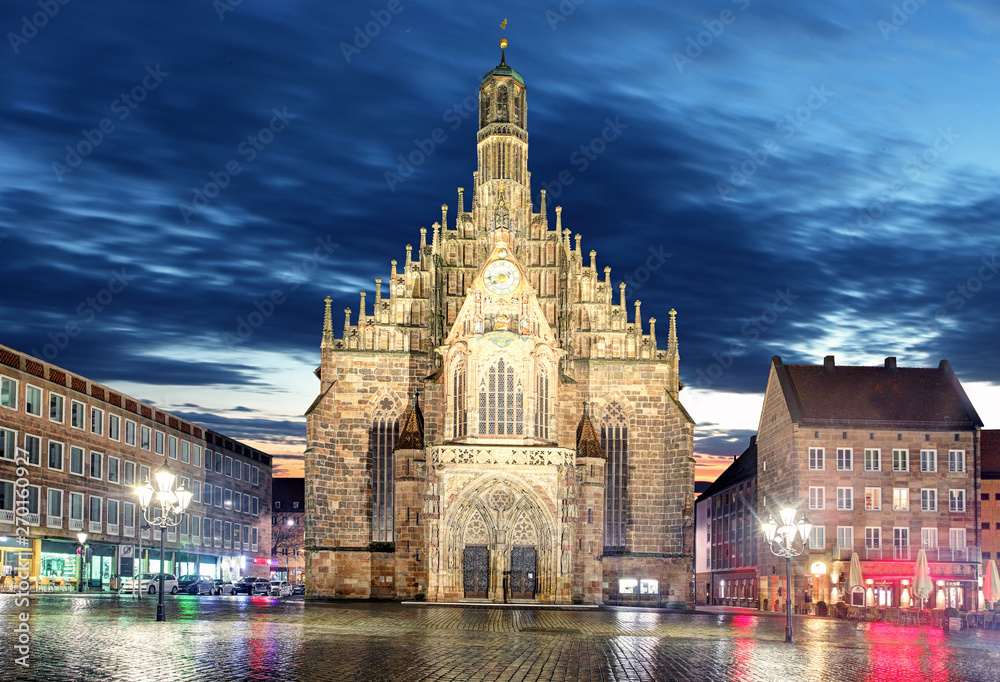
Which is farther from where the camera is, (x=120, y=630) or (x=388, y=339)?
(x=388, y=339)

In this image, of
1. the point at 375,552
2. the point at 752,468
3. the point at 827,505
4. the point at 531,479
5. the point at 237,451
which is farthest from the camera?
the point at 237,451

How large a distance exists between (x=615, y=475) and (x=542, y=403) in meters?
7.93

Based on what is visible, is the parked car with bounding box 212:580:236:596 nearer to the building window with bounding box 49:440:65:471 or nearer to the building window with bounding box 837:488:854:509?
the building window with bounding box 49:440:65:471

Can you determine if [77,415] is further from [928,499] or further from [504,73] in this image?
[928,499]

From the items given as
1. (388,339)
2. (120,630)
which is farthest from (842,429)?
(120,630)

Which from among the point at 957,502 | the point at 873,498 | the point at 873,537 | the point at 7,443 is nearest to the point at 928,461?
the point at 957,502

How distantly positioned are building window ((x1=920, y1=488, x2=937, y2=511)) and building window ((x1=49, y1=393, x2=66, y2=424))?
53.4 metres

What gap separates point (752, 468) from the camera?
8938 cm

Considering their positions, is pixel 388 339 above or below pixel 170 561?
above

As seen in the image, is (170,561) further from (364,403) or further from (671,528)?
(671,528)

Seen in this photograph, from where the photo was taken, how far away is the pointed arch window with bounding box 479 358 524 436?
62562 mm

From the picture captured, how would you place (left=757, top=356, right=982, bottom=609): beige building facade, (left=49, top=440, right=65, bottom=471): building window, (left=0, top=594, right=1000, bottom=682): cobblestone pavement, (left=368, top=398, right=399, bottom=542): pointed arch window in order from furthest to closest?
(left=757, top=356, right=982, bottom=609): beige building facade
(left=49, top=440, right=65, bottom=471): building window
(left=368, top=398, right=399, bottom=542): pointed arch window
(left=0, top=594, right=1000, bottom=682): cobblestone pavement

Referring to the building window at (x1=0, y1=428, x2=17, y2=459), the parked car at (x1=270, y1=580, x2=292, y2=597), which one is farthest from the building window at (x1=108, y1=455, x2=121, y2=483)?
the parked car at (x1=270, y1=580, x2=292, y2=597)

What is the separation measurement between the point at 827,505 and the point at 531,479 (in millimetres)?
22861
